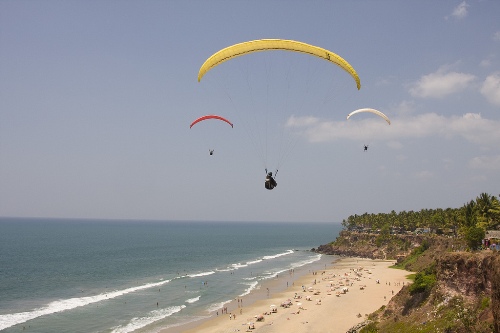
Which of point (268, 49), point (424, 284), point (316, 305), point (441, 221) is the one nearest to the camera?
point (268, 49)

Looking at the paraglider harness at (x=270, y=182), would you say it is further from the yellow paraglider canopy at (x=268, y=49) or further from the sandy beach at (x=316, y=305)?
the sandy beach at (x=316, y=305)

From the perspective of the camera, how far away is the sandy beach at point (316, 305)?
1275 inches

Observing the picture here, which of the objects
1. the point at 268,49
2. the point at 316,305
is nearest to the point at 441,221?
the point at 316,305

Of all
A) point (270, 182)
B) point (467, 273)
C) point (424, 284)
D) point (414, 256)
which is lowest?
point (414, 256)

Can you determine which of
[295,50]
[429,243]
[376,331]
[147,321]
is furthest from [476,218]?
[147,321]

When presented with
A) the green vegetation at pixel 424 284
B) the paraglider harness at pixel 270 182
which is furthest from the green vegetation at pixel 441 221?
the paraglider harness at pixel 270 182

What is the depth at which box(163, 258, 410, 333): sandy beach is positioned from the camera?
32.4 meters

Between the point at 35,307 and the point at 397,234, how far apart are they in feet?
232

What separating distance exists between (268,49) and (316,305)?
32.0m

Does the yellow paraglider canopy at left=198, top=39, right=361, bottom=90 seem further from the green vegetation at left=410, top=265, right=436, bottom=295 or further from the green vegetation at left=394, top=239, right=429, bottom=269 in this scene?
the green vegetation at left=394, top=239, right=429, bottom=269

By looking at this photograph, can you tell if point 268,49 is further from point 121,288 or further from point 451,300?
point 121,288

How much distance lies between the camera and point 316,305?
133 feet

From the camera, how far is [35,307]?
4088 centimetres

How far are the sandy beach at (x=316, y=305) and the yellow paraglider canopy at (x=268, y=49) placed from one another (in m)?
22.2
